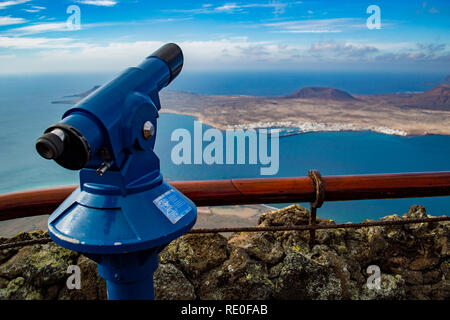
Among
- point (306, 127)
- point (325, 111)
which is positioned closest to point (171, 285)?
point (306, 127)

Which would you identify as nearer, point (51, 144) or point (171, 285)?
point (51, 144)

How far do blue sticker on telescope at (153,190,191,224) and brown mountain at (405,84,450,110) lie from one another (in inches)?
515

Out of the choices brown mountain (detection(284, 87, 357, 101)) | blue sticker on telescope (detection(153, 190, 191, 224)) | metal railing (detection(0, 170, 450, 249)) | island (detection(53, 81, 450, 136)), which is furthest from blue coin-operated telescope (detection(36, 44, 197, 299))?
brown mountain (detection(284, 87, 357, 101))

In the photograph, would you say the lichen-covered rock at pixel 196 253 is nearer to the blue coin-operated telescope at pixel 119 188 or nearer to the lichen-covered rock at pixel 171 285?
the lichen-covered rock at pixel 171 285

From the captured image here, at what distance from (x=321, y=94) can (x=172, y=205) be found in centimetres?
1489

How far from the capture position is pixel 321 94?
48.5ft

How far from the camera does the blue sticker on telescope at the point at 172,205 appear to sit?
0.84 metres

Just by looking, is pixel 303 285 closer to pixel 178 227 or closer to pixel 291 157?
pixel 178 227

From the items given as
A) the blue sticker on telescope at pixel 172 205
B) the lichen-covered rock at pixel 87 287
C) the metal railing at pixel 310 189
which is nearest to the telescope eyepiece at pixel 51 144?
the blue sticker on telescope at pixel 172 205

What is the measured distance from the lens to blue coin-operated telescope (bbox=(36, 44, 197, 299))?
0.72m

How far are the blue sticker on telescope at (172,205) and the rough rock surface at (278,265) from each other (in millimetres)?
704

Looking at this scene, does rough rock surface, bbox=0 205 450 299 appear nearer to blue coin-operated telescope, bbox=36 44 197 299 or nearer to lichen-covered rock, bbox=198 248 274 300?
lichen-covered rock, bbox=198 248 274 300

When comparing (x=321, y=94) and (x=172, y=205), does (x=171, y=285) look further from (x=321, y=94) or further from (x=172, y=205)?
(x=321, y=94)
